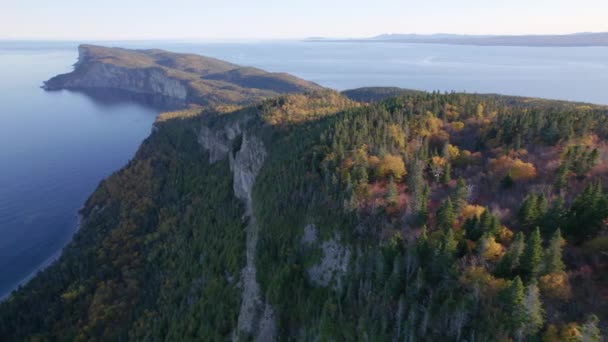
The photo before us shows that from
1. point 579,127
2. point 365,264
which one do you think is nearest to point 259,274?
point 365,264

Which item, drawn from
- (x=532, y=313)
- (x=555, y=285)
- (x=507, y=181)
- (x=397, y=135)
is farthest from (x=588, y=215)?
(x=397, y=135)

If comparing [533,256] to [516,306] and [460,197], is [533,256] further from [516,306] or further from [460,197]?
[460,197]

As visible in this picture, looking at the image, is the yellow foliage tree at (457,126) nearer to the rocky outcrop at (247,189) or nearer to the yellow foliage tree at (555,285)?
the rocky outcrop at (247,189)

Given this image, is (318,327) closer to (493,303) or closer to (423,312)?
(423,312)

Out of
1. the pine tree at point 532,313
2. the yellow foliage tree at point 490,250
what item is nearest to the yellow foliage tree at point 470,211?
the yellow foliage tree at point 490,250

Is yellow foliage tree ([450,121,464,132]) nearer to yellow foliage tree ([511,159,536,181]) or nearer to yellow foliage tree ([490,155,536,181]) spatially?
yellow foliage tree ([490,155,536,181])

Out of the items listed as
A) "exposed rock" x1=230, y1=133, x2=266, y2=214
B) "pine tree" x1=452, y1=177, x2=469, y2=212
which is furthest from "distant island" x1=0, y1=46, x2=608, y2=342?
"exposed rock" x1=230, y1=133, x2=266, y2=214
